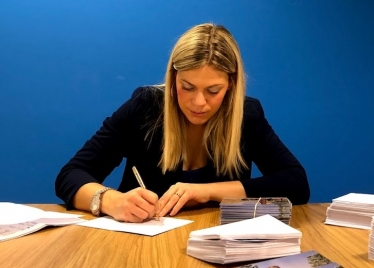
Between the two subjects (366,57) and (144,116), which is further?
(366,57)

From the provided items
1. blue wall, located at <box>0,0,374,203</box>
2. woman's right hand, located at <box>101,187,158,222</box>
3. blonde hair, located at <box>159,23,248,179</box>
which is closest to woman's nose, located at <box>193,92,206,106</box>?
blonde hair, located at <box>159,23,248,179</box>

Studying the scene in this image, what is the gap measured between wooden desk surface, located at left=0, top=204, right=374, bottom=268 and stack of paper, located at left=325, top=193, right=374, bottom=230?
32mm

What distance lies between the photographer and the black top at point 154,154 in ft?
5.32

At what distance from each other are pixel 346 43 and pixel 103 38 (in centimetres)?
135

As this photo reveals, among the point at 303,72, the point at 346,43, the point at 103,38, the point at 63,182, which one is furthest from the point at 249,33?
the point at 63,182

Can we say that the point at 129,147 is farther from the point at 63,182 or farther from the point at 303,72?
the point at 303,72

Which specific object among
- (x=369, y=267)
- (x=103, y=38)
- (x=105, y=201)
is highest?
(x=103, y=38)

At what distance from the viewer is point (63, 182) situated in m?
1.54

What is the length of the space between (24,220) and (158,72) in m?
1.52

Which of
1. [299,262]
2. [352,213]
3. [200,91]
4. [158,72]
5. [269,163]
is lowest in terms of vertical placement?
[299,262]

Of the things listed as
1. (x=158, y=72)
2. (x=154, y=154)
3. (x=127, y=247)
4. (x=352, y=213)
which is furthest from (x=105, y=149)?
(x=158, y=72)

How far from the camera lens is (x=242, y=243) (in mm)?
926

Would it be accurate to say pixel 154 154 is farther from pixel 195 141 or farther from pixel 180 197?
pixel 180 197

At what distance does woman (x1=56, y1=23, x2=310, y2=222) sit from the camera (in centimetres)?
154
